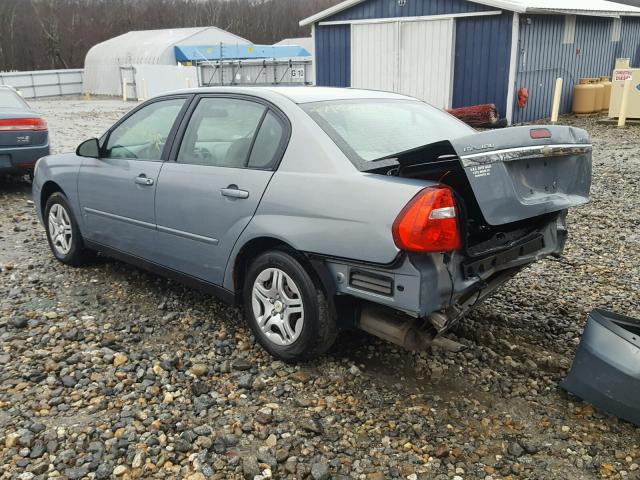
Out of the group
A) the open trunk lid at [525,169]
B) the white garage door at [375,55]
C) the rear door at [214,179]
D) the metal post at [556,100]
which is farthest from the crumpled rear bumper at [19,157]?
the metal post at [556,100]

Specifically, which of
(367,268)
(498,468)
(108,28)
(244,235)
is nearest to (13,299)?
(244,235)

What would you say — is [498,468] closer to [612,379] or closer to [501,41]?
[612,379]

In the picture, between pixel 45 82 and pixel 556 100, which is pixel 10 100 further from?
pixel 45 82

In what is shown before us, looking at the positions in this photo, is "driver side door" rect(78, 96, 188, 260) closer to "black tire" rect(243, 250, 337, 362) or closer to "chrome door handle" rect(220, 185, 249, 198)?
"chrome door handle" rect(220, 185, 249, 198)

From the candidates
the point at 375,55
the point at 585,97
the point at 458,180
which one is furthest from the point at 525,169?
the point at 585,97

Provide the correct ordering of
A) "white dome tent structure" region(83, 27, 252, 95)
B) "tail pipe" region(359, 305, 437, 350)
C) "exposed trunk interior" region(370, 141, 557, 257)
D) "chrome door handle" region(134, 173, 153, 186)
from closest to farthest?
"exposed trunk interior" region(370, 141, 557, 257) → "tail pipe" region(359, 305, 437, 350) → "chrome door handle" region(134, 173, 153, 186) → "white dome tent structure" region(83, 27, 252, 95)

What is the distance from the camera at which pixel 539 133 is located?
3.24 metres

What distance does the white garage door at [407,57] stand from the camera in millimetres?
16312

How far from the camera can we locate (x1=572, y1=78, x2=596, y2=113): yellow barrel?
17797mm

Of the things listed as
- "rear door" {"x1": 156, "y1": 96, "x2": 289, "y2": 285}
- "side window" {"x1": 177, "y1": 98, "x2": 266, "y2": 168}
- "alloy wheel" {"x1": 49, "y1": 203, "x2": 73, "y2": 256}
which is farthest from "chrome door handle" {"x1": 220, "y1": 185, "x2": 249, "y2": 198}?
"alloy wheel" {"x1": 49, "y1": 203, "x2": 73, "y2": 256}

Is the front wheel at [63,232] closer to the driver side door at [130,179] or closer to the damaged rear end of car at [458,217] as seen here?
the driver side door at [130,179]

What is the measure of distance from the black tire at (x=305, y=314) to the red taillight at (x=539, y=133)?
1417 millimetres

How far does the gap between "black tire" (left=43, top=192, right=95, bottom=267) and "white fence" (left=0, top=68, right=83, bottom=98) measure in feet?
104

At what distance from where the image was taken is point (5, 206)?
26.3 ft
